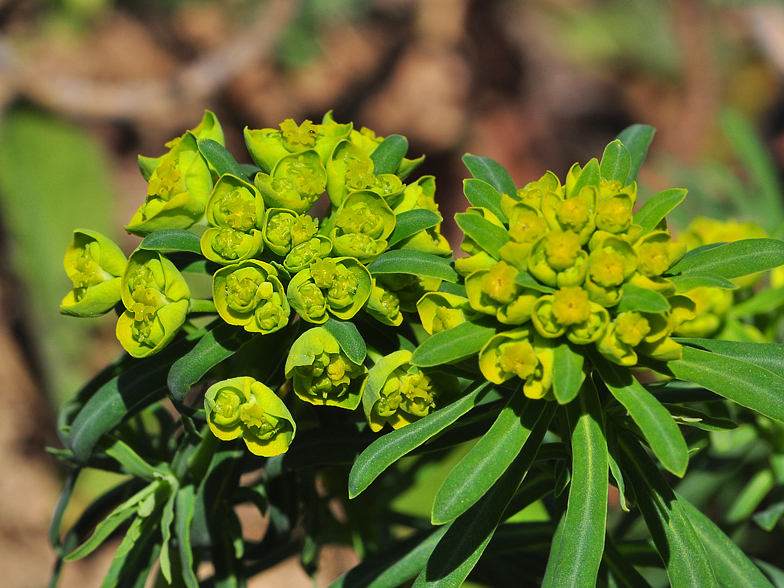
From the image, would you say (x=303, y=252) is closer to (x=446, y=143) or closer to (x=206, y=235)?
(x=206, y=235)

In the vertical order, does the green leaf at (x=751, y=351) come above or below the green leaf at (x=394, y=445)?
above

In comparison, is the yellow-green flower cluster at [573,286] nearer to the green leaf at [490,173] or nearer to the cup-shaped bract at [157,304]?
the green leaf at [490,173]

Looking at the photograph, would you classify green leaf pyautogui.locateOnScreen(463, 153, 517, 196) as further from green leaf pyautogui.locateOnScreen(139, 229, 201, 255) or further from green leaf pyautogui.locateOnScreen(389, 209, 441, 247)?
green leaf pyautogui.locateOnScreen(139, 229, 201, 255)

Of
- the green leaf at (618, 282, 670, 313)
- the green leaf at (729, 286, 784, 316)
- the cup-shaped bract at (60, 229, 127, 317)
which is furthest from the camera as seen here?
the green leaf at (729, 286, 784, 316)

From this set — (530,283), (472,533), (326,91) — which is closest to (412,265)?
(530,283)

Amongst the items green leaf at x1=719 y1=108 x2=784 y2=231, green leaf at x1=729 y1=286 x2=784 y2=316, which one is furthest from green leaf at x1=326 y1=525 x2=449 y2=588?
green leaf at x1=719 y1=108 x2=784 y2=231

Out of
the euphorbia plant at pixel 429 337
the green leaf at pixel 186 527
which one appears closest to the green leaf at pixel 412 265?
the euphorbia plant at pixel 429 337

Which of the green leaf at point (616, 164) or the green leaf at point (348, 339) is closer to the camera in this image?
the green leaf at point (348, 339)
